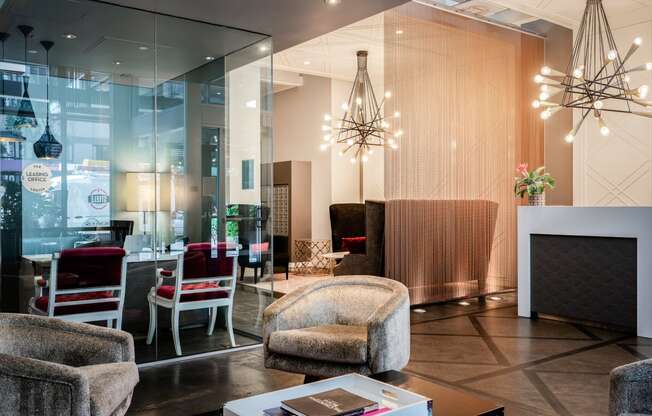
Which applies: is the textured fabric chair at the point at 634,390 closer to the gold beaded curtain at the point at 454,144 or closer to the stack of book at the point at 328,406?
the stack of book at the point at 328,406

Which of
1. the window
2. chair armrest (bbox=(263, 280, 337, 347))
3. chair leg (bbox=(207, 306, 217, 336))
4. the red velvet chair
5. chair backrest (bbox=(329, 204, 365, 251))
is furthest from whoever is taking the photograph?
chair backrest (bbox=(329, 204, 365, 251))

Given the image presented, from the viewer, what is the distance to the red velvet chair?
3850 millimetres

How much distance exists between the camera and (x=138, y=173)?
4.18 metres

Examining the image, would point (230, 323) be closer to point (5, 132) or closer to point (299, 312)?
point (299, 312)

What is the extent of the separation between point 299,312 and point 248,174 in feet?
5.67

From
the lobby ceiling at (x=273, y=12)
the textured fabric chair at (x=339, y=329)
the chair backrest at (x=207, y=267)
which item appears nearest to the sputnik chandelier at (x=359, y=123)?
the lobby ceiling at (x=273, y=12)

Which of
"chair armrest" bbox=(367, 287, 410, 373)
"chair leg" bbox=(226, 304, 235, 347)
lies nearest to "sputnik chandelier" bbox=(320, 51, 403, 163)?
"chair leg" bbox=(226, 304, 235, 347)

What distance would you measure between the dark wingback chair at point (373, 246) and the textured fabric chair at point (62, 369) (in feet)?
13.0

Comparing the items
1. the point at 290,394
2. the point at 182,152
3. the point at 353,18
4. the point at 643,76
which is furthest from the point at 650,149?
the point at 290,394

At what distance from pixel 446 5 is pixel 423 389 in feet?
17.8

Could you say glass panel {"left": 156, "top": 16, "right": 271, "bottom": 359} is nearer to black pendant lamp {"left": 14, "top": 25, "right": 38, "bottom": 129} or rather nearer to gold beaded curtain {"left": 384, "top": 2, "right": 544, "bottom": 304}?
black pendant lamp {"left": 14, "top": 25, "right": 38, "bottom": 129}

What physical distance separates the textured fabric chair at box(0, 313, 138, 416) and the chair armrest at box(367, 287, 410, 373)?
1.19m

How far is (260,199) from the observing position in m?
4.96

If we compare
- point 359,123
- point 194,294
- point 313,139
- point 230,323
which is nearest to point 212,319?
point 230,323
